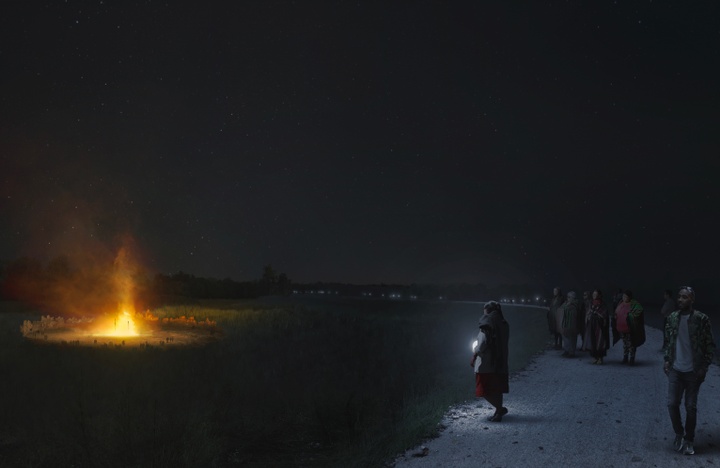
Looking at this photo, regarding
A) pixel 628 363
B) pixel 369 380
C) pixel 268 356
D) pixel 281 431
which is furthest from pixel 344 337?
pixel 281 431

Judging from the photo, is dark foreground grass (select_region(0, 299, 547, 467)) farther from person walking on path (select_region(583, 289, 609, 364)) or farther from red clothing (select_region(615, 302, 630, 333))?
red clothing (select_region(615, 302, 630, 333))

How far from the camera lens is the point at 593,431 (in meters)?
9.64

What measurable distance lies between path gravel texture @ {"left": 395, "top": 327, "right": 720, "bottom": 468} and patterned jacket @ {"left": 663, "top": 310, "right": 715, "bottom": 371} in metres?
1.27

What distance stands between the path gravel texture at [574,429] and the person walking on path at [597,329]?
254cm

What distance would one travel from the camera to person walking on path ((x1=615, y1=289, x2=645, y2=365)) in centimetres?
1736

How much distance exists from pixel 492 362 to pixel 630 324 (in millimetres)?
8753

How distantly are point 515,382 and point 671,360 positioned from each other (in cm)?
643

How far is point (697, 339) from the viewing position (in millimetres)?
8195

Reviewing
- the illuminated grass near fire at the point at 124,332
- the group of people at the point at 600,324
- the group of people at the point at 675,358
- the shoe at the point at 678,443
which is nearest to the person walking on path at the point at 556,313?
the group of people at the point at 600,324

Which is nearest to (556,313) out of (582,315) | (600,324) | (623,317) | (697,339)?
(582,315)

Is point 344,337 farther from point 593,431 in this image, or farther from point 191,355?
A: point 593,431

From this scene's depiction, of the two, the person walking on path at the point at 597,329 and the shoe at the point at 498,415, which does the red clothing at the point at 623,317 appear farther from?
the shoe at the point at 498,415

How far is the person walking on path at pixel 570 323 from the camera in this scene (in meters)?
18.9

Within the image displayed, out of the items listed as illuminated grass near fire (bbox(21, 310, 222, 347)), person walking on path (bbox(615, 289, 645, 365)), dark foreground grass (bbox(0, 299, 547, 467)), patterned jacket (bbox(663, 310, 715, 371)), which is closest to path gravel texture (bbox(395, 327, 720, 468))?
dark foreground grass (bbox(0, 299, 547, 467))
